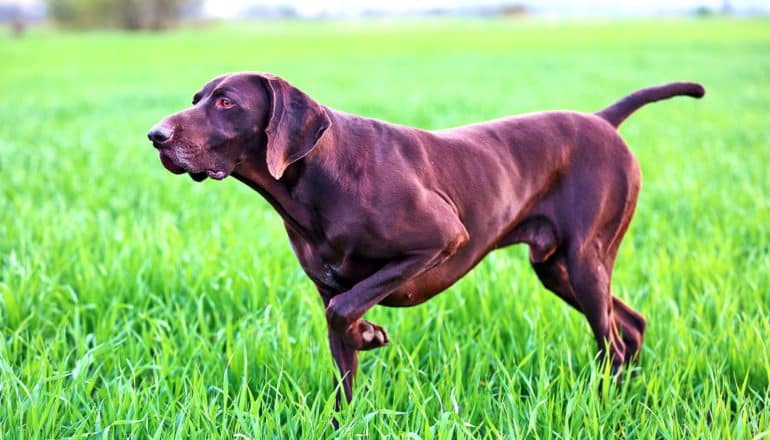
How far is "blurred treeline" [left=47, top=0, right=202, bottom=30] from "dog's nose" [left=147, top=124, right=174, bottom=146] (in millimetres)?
67399

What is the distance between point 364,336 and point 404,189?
1.76ft

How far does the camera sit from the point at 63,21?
70.6m

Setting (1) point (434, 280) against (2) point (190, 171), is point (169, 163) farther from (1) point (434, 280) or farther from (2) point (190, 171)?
(1) point (434, 280)

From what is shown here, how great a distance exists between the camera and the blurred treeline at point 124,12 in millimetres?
65750

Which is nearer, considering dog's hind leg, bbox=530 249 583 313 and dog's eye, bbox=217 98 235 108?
dog's eye, bbox=217 98 235 108

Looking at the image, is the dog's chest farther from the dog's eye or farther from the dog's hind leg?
the dog's hind leg

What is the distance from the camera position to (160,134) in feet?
7.62

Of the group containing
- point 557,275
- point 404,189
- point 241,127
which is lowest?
point 557,275

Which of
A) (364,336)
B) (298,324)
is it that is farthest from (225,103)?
(298,324)

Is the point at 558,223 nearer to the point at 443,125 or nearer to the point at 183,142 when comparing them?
the point at 183,142

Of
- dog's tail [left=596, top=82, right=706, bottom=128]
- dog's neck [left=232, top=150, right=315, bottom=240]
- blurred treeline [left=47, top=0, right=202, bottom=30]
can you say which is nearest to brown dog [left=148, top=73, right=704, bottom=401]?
dog's neck [left=232, top=150, right=315, bottom=240]

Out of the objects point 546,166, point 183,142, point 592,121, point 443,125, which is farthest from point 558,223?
point 443,125


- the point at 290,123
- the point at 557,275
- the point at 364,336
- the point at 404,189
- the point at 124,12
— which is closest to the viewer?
the point at 290,123

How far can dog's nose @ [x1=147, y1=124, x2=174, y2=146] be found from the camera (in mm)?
2322
